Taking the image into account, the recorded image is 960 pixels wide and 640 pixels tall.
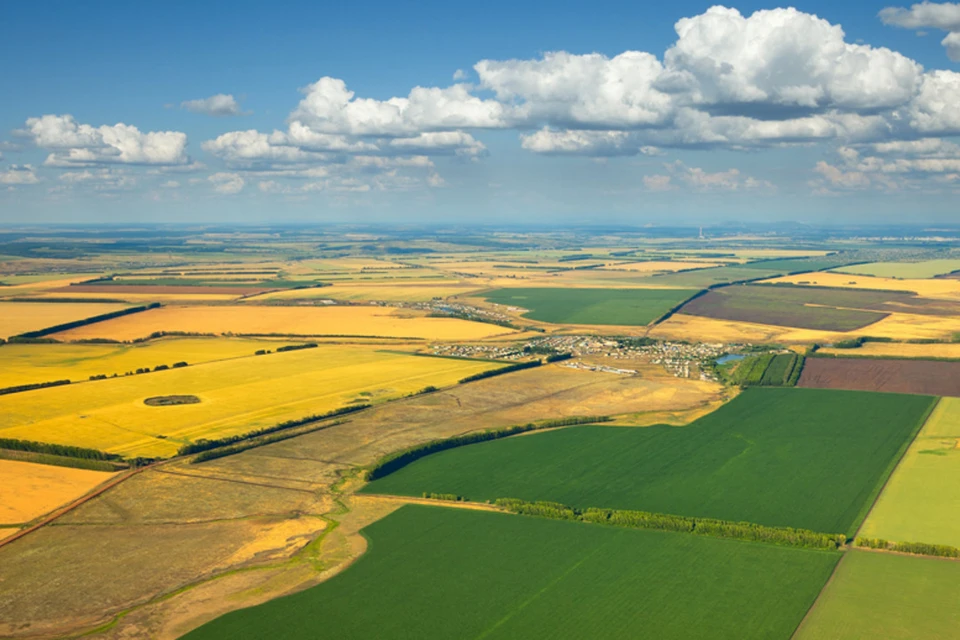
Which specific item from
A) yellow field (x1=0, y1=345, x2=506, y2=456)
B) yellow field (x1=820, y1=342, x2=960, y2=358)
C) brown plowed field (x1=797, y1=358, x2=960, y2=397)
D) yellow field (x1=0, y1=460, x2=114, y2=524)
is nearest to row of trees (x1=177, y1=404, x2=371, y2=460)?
yellow field (x1=0, y1=345, x2=506, y2=456)

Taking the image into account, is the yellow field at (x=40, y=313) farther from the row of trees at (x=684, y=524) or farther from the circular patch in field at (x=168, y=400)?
the row of trees at (x=684, y=524)

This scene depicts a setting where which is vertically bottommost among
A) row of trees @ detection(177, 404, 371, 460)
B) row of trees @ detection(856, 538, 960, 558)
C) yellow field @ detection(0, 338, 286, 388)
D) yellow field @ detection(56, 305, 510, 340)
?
row of trees @ detection(856, 538, 960, 558)

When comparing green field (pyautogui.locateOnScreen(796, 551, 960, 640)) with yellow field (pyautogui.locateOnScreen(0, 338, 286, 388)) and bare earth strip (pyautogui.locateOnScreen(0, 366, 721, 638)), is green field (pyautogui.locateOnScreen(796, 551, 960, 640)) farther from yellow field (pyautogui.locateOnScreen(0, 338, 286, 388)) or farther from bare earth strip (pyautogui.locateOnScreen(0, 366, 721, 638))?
yellow field (pyautogui.locateOnScreen(0, 338, 286, 388))

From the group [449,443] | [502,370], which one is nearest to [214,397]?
[449,443]

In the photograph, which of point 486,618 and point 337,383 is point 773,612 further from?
point 337,383

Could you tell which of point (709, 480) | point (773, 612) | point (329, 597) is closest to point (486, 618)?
point (329, 597)

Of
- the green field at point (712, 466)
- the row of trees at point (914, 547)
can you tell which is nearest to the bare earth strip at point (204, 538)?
the green field at point (712, 466)
